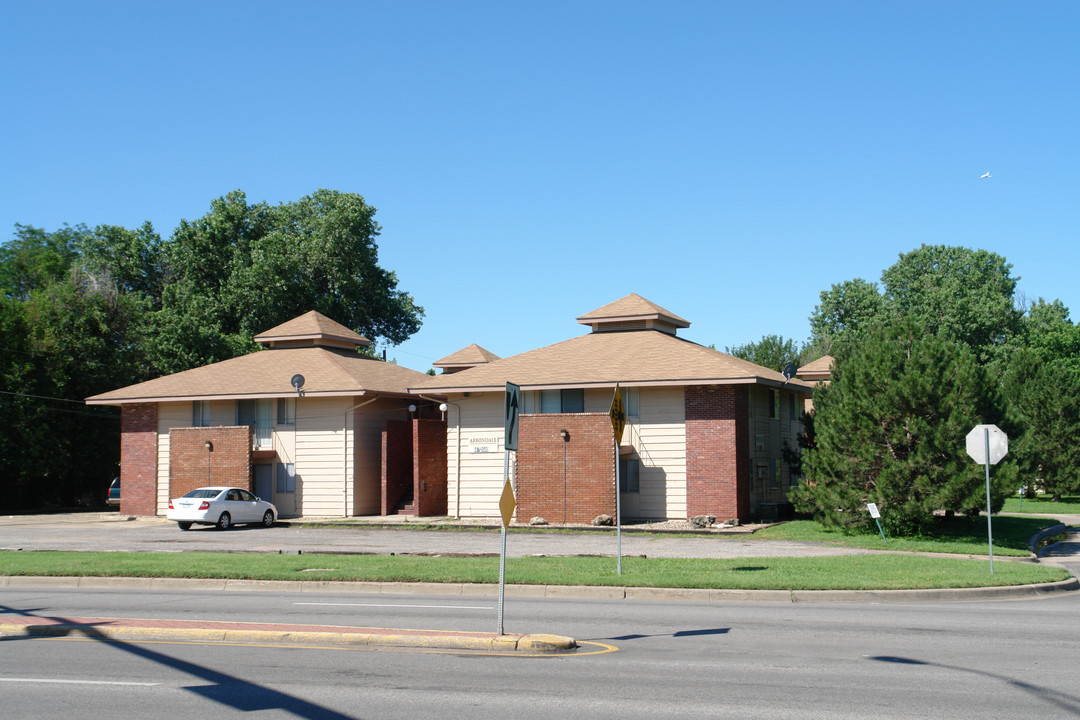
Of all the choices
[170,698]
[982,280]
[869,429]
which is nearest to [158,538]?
[869,429]

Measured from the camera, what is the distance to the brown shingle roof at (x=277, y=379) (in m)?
37.3

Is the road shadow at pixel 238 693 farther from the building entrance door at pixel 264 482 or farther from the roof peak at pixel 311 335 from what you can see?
the roof peak at pixel 311 335

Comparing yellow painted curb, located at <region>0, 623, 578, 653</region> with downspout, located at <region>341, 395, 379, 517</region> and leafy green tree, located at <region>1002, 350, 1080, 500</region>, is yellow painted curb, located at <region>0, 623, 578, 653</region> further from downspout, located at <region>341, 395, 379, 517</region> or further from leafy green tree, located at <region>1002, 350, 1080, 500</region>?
leafy green tree, located at <region>1002, 350, 1080, 500</region>

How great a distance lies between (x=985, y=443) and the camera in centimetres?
1870

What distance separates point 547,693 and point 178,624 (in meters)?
5.63

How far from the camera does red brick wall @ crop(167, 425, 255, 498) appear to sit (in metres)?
37.2

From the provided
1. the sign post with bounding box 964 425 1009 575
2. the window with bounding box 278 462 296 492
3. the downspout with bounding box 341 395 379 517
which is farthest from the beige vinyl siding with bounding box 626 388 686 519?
the sign post with bounding box 964 425 1009 575

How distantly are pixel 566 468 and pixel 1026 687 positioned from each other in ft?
79.1

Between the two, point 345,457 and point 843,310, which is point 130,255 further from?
point 843,310

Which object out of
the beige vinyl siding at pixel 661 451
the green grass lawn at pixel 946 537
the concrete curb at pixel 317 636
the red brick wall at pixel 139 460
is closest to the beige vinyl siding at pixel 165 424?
the red brick wall at pixel 139 460

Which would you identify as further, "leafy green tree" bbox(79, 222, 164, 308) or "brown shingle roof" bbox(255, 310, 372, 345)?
"leafy green tree" bbox(79, 222, 164, 308)

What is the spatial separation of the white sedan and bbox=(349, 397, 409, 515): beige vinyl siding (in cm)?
392

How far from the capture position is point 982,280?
254ft

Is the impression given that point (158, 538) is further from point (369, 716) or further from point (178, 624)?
point (369, 716)
